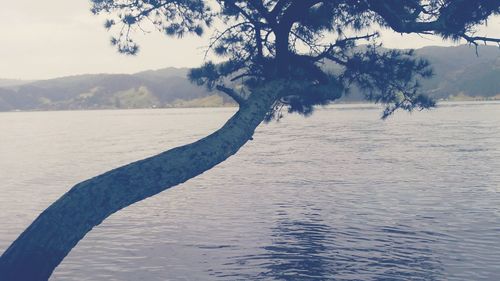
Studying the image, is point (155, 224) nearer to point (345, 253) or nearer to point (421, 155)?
point (345, 253)

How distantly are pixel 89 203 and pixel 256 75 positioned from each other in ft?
18.3

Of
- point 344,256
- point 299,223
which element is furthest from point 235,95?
point 299,223

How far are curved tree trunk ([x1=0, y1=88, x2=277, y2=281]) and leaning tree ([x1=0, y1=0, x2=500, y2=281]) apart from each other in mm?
17

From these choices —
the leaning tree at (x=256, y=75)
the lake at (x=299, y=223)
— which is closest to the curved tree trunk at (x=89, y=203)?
→ the leaning tree at (x=256, y=75)

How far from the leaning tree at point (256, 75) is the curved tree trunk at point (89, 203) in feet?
0.05

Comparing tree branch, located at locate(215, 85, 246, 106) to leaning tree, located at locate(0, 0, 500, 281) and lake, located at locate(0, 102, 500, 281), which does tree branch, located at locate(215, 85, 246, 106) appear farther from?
lake, located at locate(0, 102, 500, 281)

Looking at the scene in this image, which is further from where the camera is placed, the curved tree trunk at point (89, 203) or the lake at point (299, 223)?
the lake at point (299, 223)

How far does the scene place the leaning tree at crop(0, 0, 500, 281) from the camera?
8.75 meters

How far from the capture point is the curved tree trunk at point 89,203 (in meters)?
8.59

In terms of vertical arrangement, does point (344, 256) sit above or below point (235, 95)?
below

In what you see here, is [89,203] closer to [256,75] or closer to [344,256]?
[256,75]

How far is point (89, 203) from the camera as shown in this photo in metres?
8.84

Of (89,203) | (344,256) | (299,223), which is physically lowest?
(299,223)

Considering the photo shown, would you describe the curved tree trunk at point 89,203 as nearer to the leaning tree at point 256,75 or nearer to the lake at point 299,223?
the leaning tree at point 256,75
